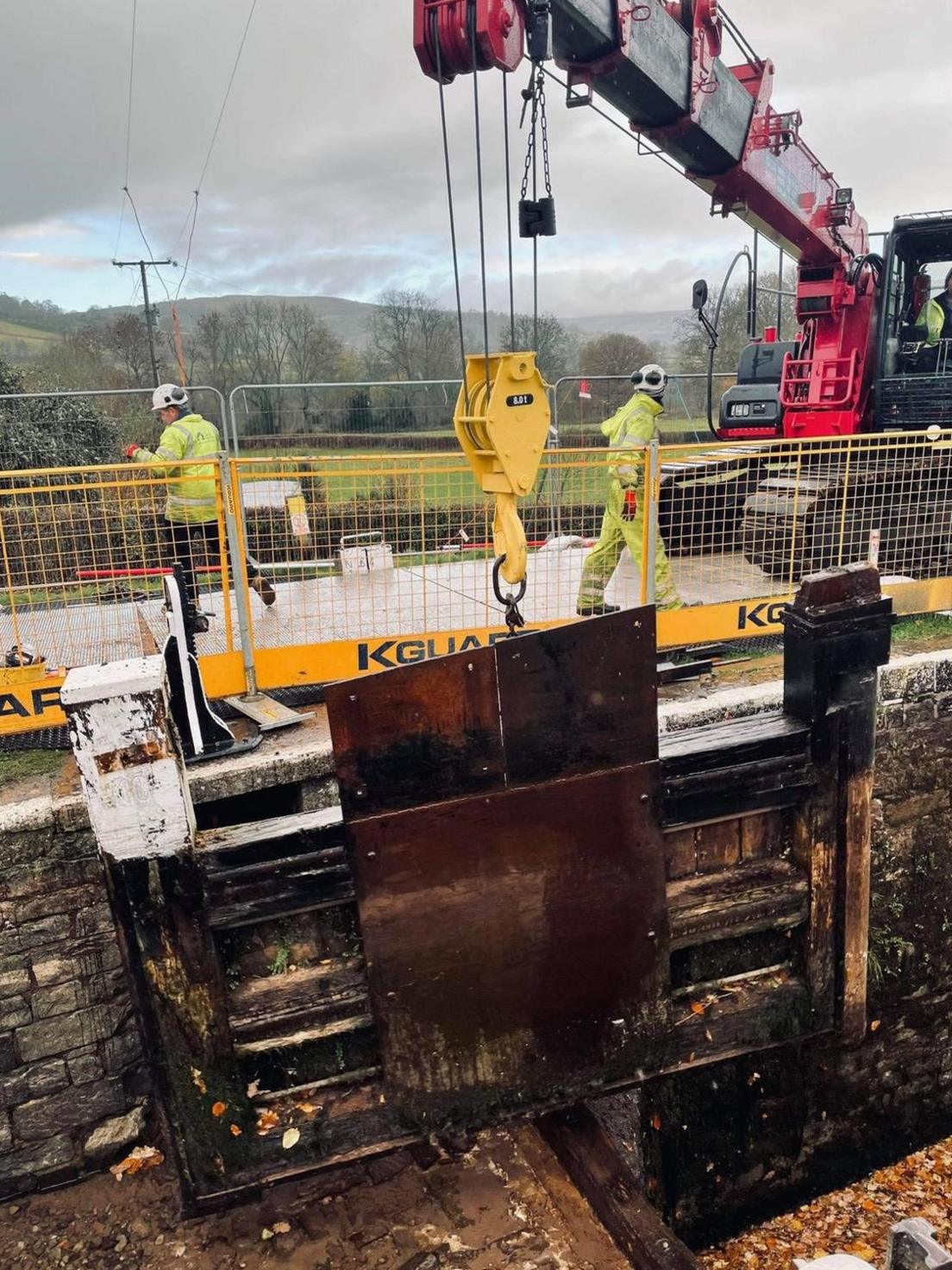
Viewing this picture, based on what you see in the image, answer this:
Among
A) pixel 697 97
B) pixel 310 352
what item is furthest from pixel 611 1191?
pixel 310 352

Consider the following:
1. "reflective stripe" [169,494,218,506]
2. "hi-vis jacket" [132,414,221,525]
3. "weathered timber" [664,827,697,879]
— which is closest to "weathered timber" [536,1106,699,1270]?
"weathered timber" [664,827,697,879]

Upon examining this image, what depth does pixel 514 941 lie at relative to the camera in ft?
10.5

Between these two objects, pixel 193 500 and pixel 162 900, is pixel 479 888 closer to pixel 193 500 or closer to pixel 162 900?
pixel 162 900

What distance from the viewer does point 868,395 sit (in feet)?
30.6

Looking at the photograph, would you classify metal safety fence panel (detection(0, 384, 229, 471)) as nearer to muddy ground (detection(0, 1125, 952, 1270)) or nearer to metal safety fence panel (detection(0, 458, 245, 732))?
metal safety fence panel (detection(0, 458, 245, 732))

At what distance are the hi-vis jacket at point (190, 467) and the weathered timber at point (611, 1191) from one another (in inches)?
167

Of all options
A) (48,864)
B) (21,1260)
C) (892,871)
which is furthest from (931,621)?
(21,1260)

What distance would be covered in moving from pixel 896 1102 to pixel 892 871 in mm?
1628

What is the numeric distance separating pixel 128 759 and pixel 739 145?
7.29 metres

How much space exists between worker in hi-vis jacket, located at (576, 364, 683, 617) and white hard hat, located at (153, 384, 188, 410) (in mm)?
3286

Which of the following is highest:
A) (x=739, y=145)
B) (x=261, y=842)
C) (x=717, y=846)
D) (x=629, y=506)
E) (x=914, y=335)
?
(x=739, y=145)

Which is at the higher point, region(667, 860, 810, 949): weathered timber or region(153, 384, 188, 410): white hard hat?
region(153, 384, 188, 410): white hard hat

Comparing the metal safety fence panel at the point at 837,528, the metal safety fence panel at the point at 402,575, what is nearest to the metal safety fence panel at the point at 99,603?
the metal safety fence panel at the point at 402,575

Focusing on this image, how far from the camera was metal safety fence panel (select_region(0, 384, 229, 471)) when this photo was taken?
532 inches
